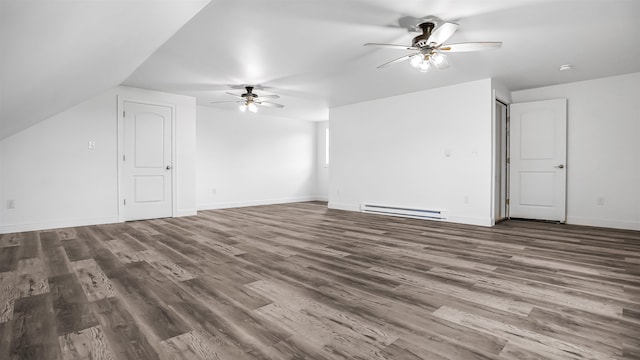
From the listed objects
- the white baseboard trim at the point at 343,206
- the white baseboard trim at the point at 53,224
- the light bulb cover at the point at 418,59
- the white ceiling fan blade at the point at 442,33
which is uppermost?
the white ceiling fan blade at the point at 442,33

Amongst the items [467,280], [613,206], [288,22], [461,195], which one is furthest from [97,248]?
[613,206]

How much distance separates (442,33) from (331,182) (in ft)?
16.3

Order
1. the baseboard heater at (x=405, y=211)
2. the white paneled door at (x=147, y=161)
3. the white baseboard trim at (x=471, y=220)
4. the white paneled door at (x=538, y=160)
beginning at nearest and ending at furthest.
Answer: the white baseboard trim at (x=471, y=220) < the white paneled door at (x=538, y=160) < the white paneled door at (x=147, y=161) < the baseboard heater at (x=405, y=211)

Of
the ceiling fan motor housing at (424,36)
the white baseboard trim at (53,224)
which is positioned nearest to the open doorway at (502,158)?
the ceiling fan motor housing at (424,36)

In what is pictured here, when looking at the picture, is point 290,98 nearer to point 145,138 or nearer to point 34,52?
point 145,138

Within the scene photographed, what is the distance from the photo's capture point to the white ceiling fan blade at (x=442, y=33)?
2801 mm

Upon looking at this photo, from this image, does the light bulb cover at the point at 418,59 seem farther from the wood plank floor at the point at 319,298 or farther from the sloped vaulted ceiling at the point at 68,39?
the sloped vaulted ceiling at the point at 68,39

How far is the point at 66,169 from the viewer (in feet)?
16.2

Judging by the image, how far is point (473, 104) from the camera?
17.1 feet

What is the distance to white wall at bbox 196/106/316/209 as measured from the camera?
7.38 m

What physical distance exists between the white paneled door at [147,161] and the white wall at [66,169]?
0.18 metres

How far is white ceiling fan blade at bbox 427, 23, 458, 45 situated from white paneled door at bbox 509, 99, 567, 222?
145 inches

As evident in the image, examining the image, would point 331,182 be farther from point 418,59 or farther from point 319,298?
point 319,298

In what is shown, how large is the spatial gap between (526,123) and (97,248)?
22.7 ft
